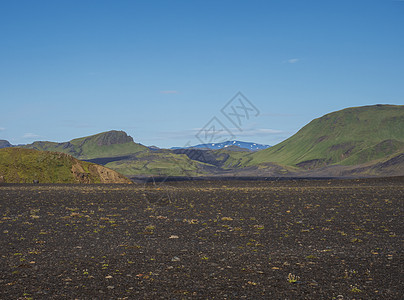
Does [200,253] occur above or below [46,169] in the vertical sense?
below

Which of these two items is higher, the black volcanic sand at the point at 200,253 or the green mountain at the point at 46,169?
the green mountain at the point at 46,169

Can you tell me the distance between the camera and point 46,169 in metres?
67.7

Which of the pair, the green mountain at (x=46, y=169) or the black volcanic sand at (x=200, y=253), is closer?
the black volcanic sand at (x=200, y=253)

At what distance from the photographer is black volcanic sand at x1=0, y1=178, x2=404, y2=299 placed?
39.3 ft

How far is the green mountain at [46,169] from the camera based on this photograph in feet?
213

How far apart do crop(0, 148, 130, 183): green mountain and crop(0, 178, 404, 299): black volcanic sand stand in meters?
37.9

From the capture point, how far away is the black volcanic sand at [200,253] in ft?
39.3

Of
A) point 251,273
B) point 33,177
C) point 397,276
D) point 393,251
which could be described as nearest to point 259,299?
point 251,273

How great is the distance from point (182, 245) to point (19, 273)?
720 cm

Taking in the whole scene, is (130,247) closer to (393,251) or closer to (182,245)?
(182,245)

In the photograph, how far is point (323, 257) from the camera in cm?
1584

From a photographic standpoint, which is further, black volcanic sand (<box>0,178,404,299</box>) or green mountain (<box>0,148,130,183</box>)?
green mountain (<box>0,148,130,183</box>)

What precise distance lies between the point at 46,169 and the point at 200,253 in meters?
57.7

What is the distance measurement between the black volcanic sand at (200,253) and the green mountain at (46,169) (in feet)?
124
